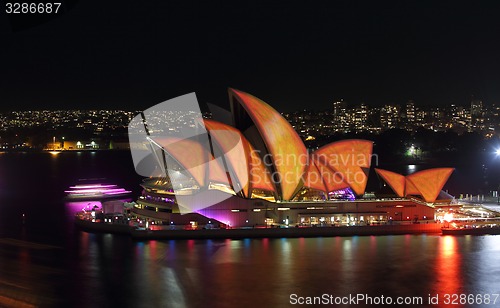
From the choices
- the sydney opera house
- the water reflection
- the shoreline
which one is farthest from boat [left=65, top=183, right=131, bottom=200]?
the water reflection

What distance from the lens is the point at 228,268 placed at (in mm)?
21516

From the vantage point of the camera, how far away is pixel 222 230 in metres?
26.5

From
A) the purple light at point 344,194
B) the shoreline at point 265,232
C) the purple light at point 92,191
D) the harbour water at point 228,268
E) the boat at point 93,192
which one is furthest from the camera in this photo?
the purple light at point 92,191

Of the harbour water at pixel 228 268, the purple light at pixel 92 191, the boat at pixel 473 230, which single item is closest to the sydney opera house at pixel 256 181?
the boat at pixel 473 230

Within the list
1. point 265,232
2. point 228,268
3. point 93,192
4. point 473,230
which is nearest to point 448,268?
point 473,230

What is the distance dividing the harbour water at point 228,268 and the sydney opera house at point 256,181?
154cm

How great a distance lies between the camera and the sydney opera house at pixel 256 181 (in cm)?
2659

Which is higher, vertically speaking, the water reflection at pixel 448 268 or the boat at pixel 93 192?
the boat at pixel 93 192

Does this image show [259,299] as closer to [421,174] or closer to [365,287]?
[365,287]

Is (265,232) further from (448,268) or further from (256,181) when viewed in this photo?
(448,268)

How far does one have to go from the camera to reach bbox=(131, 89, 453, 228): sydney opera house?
87.2ft

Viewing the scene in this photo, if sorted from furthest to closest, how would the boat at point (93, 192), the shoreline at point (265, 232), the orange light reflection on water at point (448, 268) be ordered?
1. the boat at point (93, 192)
2. the shoreline at point (265, 232)
3. the orange light reflection on water at point (448, 268)

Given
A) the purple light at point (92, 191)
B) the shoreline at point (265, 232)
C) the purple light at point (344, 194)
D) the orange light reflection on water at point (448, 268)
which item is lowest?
the orange light reflection on water at point (448, 268)

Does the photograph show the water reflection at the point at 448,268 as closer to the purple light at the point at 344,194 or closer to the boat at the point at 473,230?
the boat at the point at 473,230
